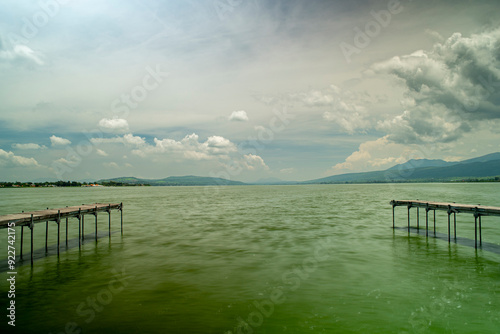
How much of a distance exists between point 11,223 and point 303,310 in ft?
70.5

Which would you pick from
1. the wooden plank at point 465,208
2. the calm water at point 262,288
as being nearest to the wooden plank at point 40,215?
the calm water at point 262,288

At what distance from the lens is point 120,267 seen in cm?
2303

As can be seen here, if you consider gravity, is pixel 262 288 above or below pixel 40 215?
below

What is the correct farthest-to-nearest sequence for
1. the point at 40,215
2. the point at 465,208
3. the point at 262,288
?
the point at 465,208, the point at 40,215, the point at 262,288

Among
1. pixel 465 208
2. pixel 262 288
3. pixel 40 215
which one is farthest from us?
pixel 465 208

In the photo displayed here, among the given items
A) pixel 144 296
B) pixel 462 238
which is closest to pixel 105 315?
pixel 144 296

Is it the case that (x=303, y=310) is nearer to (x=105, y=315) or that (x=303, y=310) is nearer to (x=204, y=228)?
(x=105, y=315)

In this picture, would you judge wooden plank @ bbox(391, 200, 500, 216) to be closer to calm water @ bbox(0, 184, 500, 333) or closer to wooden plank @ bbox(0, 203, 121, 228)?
calm water @ bbox(0, 184, 500, 333)

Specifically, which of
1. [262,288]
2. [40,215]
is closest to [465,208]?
[262,288]

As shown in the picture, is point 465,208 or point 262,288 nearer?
point 262,288

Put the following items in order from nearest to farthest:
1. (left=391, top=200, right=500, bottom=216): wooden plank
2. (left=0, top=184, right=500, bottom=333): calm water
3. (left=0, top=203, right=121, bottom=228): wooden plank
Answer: (left=0, top=184, right=500, bottom=333): calm water < (left=0, top=203, right=121, bottom=228): wooden plank < (left=391, top=200, right=500, bottom=216): wooden plank

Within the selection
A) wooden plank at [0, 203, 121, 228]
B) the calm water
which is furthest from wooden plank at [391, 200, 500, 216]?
wooden plank at [0, 203, 121, 228]

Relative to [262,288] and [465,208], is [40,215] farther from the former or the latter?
[465,208]

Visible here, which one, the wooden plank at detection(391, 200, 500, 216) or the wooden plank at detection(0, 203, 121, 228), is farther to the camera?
the wooden plank at detection(391, 200, 500, 216)
